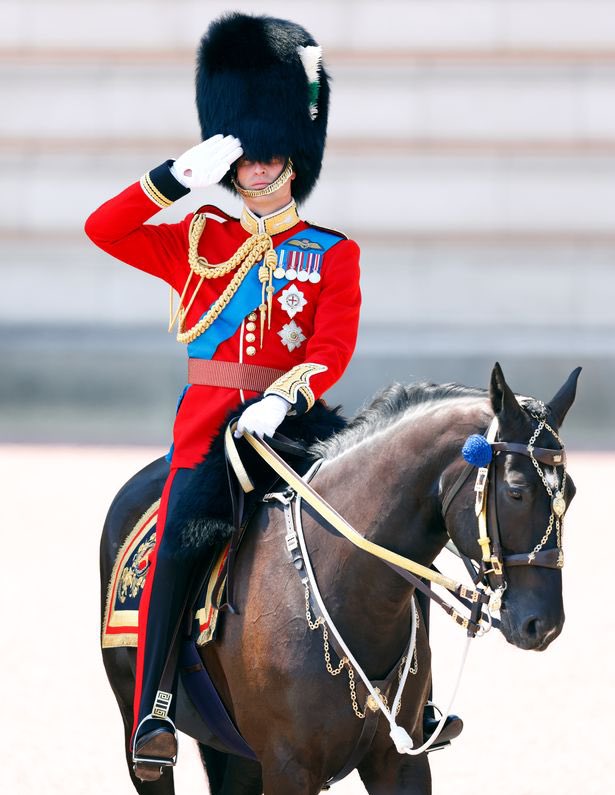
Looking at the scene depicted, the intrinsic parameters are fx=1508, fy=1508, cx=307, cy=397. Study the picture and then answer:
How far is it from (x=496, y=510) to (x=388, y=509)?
36 cm

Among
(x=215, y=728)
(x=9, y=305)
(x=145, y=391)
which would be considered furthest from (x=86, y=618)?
(x=9, y=305)

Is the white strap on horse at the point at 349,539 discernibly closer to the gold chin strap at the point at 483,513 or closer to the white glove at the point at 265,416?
the white glove at the point at 265,416

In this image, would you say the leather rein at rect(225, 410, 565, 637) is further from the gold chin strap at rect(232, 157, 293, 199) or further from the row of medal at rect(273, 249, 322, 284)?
the gold chin strap at rect(232, 157, 293, 199)

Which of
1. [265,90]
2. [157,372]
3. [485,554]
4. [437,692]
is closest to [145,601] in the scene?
[485,554]

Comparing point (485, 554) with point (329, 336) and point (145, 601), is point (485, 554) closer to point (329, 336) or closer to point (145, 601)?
point (329, 336)

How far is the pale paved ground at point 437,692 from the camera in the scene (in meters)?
5.33

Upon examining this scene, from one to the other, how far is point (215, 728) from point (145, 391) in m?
9.75

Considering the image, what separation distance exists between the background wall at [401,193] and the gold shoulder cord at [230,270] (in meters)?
9.20

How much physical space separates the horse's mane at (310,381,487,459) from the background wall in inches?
372

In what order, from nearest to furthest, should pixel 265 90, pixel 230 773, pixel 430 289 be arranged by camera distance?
pixel 265 90, pixel 230 773, pixel 430 289

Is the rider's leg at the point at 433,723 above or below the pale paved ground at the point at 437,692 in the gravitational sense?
above

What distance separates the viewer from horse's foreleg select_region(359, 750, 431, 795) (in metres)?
3.64

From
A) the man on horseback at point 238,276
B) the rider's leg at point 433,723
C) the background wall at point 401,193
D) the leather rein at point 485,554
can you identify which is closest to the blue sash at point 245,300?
the man on horseback at point 238,276

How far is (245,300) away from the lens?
3.88 meters
